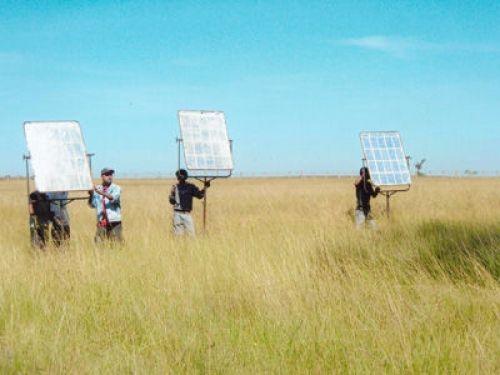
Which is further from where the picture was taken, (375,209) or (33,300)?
(375,209)

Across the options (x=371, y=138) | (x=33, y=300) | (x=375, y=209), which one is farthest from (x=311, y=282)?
(x=375, y=209)

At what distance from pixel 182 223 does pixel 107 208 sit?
5.90 feet

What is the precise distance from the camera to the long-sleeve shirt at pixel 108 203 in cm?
1052

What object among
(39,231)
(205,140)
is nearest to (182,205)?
(205,140)

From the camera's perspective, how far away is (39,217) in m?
9.94

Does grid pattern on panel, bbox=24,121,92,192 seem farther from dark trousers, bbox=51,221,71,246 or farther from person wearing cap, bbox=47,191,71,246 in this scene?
dark trousers, bbox=51,221,71,246

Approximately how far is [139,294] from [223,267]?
156 cm

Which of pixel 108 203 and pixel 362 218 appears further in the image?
pixel 362 218

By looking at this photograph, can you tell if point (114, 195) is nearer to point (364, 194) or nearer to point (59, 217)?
point (59, 217)

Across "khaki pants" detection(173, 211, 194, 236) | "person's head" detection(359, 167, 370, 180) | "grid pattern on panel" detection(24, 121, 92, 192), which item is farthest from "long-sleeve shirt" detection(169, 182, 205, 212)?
"person's head" detection(359, 167, 370, 180)

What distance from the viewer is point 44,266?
812cm

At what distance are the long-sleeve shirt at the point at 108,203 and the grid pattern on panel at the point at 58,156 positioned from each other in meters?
0.63

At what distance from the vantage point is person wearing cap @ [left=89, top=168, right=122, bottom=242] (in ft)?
34.4

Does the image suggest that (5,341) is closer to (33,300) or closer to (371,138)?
(33,300)
